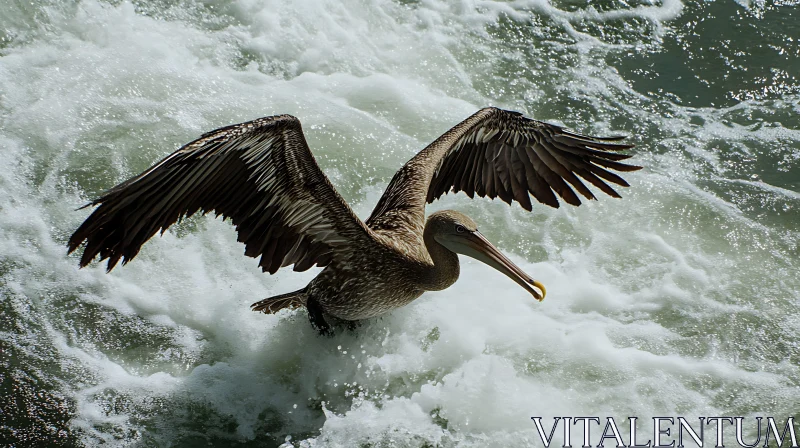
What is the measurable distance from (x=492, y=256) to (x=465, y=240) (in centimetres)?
19

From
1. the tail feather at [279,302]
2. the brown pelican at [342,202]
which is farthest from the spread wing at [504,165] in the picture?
the tail feather at [279,302]

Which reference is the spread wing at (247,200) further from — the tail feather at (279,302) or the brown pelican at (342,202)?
the tail feather at (279,302)

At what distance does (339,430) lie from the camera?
4.87 metres

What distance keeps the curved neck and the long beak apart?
97mm

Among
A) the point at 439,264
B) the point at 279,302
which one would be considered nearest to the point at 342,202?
the point at 439,264

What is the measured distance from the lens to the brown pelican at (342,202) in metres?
4.42

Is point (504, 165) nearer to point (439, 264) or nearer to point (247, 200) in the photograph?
point (439, 264)

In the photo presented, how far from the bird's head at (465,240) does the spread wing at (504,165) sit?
543mm

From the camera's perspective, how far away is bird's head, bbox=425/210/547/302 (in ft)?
16.6

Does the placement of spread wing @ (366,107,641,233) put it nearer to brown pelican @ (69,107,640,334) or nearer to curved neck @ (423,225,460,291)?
brown pelican @ (69,107,640,334)

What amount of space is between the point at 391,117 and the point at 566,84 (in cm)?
189

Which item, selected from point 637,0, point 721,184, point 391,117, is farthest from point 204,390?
point 637,0

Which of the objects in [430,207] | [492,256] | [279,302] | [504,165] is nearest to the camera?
[492,256]

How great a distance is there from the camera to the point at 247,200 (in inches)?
190
